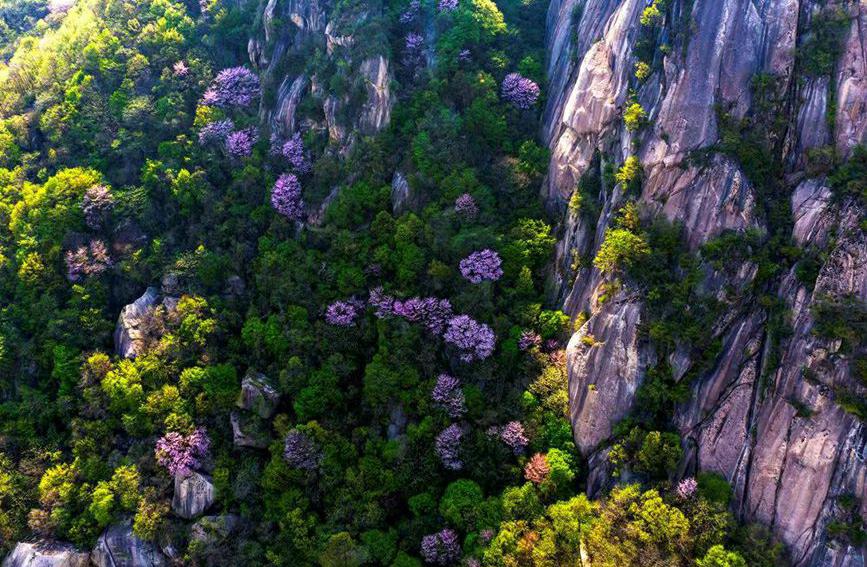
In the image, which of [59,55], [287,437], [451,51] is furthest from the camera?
[59,55]

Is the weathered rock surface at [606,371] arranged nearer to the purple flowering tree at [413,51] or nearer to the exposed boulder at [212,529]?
the exposed boulder at [212,529]

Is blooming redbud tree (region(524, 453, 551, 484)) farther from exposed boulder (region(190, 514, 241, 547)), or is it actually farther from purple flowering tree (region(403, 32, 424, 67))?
purple flowering tree (region(403, 32, 424, 67))

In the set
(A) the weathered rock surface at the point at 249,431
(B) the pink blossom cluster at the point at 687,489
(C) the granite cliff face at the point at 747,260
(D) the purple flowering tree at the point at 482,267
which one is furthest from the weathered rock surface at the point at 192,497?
(B) the pink blossom cluster at the point at 687,489

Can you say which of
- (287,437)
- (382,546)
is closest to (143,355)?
(287,437)

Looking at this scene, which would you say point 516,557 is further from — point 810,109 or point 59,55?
point 59,55

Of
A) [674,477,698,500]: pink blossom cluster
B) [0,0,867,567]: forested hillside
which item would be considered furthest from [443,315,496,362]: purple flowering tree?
[674,477,698,500]: pink blossom cluster
